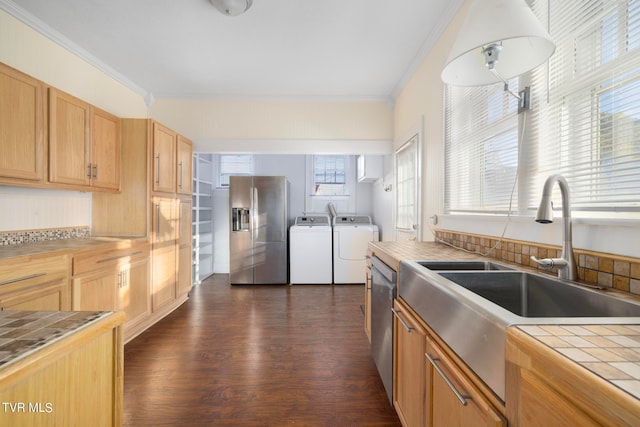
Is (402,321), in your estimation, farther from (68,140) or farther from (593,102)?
(68,140)

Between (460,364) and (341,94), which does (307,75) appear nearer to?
(341,94)

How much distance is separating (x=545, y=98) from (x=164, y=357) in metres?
2.89

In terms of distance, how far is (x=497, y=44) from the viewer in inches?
39.8

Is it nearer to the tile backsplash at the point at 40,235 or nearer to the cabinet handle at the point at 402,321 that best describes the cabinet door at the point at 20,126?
the tile backsplash at the point at 40,235

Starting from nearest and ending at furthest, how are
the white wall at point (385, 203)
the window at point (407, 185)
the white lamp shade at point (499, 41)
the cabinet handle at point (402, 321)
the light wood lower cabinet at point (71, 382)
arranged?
the light wood lower cabinet at point (71, 382), the white lamp shade at point (499, 41), the cabinet handle at point (402, 321), the window at point (407, 185), the white wall at point (385, 203)

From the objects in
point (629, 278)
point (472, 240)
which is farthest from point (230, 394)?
point (629, 278)

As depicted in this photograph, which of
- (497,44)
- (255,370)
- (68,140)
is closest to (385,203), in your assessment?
(255,370)

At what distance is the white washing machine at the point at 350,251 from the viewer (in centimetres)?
420

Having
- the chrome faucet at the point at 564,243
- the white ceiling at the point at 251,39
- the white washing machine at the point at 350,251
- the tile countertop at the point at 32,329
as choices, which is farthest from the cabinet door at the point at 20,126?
the white washing machine at the point at 350,251

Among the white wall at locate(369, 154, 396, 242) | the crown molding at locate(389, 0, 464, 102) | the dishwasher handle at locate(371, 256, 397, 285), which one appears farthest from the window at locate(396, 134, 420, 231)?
the dishwasher handle at locate(371, 256, 397, 285)

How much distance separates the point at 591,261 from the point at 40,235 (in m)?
3.46

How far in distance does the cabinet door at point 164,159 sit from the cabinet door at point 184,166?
104mm

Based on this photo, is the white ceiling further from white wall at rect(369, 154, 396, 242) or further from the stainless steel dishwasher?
the stainless steel dishwasher

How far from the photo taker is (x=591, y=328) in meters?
0.60
